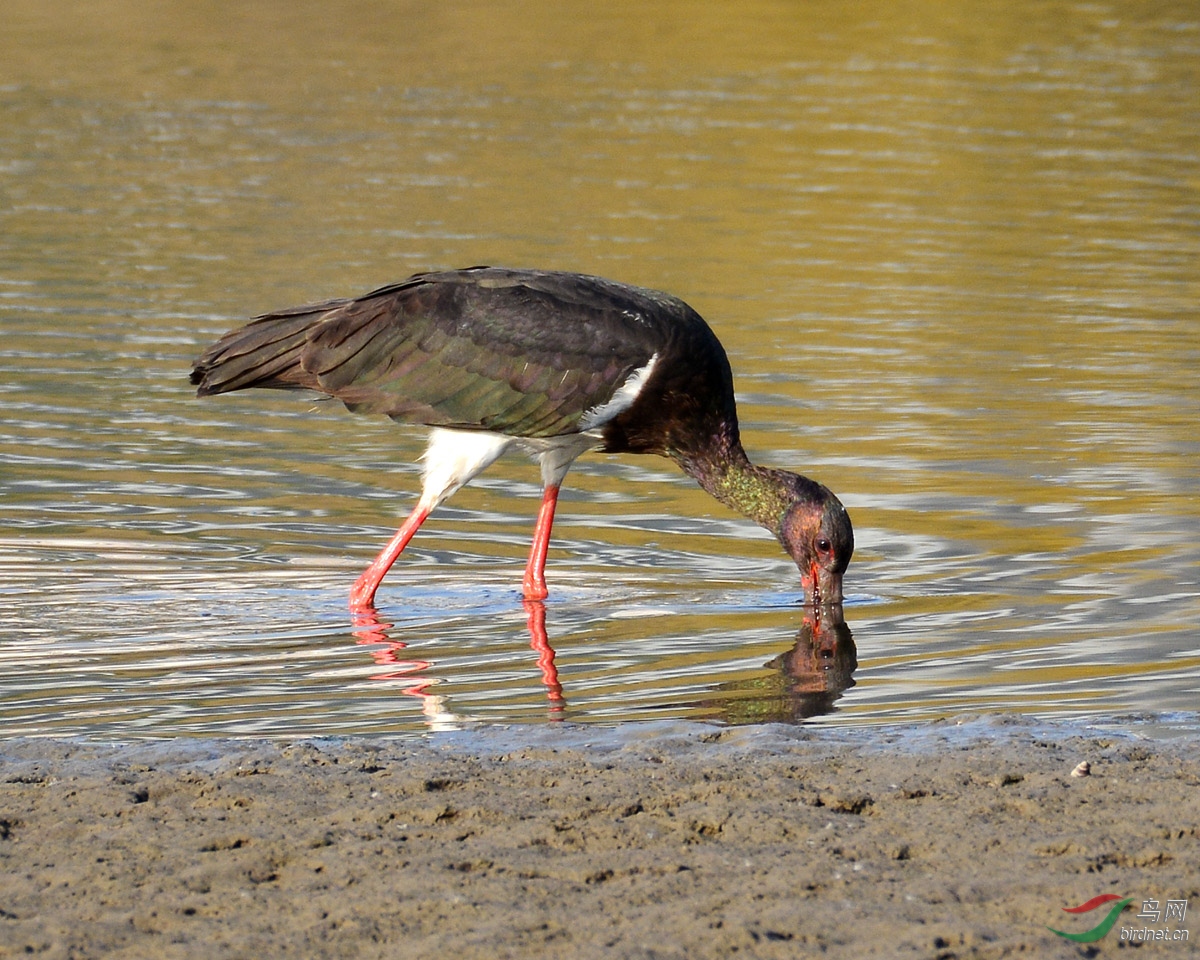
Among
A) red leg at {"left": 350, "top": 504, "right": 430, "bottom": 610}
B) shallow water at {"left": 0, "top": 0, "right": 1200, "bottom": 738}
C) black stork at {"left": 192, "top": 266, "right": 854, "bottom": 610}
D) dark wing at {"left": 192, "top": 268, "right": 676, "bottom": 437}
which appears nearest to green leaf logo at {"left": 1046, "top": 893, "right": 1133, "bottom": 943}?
shallow water at {"left": 0, "top": 0, "right": 1200, "bottom": 738}

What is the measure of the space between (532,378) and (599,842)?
3.50 meters

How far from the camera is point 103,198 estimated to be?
63.2ft

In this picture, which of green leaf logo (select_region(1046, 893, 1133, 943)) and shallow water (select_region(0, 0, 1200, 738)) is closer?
green leaf logo (select_region(1046, 893, 1133, 943))

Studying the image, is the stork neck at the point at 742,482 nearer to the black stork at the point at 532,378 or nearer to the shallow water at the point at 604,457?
the black stork at the point at 532,378

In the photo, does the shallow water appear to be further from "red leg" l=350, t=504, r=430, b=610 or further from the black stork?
the black stork

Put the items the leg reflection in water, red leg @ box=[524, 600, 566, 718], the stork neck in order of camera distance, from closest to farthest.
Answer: the leg reflection in water < red leg @ box=[524, 600, 566, 718] < the stork neck

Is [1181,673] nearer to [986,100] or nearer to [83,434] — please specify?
[83,434]

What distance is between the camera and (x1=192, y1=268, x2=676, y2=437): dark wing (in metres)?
8.58

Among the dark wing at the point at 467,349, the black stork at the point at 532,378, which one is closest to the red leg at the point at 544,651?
the black stork at the point at 532,378

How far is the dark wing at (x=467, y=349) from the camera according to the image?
28.1 feet

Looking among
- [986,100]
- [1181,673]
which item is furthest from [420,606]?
[986,100]

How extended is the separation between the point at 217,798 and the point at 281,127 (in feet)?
59.4

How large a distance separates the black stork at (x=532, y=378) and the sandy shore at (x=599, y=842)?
7.55ft

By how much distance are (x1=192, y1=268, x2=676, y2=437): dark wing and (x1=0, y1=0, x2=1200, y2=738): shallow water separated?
786mm
